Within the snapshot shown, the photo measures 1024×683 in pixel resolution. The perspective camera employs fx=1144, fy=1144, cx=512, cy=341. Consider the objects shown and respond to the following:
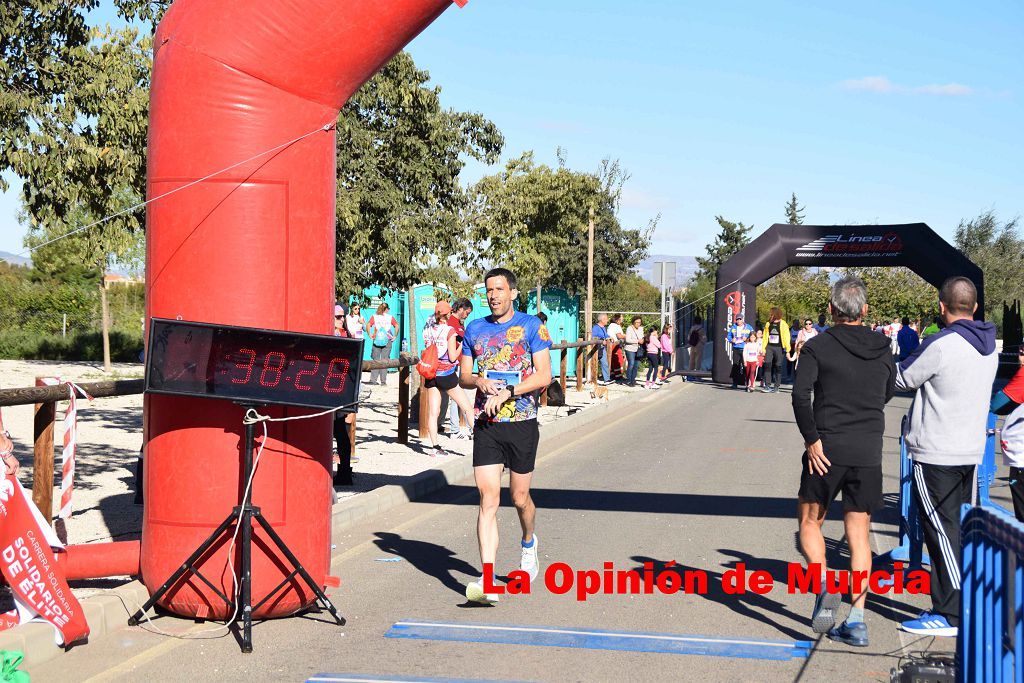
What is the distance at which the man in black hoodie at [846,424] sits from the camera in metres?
6.10

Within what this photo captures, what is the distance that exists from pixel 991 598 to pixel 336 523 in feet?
20.1

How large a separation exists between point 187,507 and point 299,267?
1.50m

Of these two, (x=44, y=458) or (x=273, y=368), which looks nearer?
(x=273, y=368)

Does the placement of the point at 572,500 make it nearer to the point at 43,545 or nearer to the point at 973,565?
the point at 43,545

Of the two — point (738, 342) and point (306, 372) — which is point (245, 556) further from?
point (738, 342)

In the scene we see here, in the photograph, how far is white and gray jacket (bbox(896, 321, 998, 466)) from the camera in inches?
248

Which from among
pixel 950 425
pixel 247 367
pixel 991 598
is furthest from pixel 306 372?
pixel 991 598

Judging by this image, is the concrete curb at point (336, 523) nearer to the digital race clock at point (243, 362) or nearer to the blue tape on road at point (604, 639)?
the digital race clock at point (243, 362)

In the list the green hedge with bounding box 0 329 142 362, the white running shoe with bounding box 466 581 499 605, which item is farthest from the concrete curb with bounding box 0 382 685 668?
the green hedge with bounding box 0 329 142 362

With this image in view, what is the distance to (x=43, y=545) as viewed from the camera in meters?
6.00

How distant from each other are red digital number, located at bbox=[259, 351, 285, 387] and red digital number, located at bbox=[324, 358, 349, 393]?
0.87 feet

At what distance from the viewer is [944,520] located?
→ 6.35 meters

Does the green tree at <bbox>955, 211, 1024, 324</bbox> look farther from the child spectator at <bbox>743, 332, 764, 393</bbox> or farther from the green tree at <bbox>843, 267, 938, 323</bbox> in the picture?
the child spectator at <bbox>743, 332, 764, 393</bbox>

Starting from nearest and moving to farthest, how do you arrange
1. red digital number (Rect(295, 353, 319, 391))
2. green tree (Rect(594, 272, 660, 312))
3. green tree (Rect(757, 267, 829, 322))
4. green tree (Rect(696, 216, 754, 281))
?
1. red digital number (Rect(295, 353, 319, 391))
2. green tree (Rect(594, 272, 660, 312))
3. green tree (Rect(757, 267, 829, 322))
4. green tree (Rect(696, 216, 754, 281))
